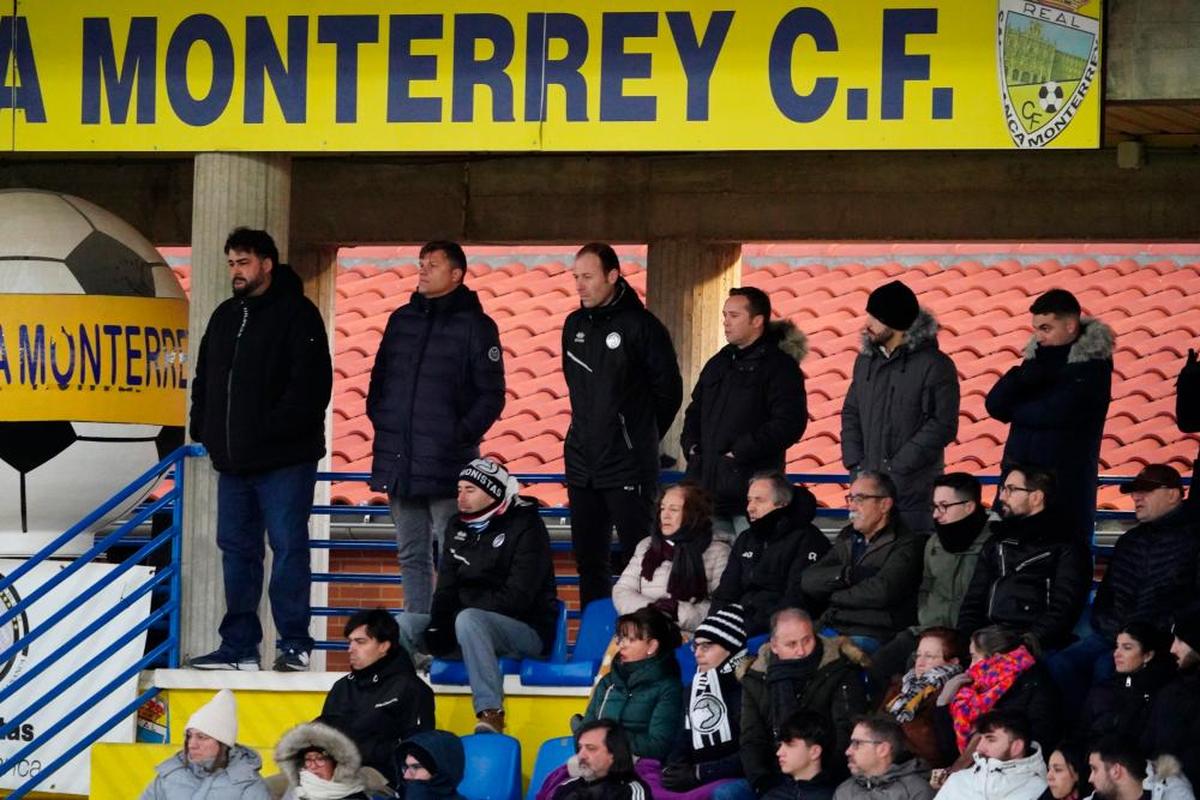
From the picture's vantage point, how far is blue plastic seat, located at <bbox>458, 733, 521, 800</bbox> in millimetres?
11352

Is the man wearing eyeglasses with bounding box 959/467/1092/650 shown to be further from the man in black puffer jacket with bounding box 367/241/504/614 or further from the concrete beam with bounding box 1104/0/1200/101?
the man in black puffer jacket with bounding box 367/241/504/614

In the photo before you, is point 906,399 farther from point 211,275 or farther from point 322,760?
point 211,275

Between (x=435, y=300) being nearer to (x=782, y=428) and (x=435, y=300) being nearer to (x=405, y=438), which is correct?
(x=405, y=438)

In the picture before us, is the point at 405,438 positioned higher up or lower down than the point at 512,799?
higher up

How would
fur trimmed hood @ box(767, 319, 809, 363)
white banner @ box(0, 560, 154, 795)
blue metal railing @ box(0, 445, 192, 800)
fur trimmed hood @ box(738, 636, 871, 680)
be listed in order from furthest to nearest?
1. white banner @ box(0, 560, 154, 795)
2. fur trimmed hood @ box(767, 319, 809, 363)
3. blue metal railing @ box(0, 445, 192, 800)
4. fur trimmed hood @ box(738, 636, 871, 680)

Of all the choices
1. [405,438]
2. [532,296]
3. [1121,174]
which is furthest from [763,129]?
[532,296]

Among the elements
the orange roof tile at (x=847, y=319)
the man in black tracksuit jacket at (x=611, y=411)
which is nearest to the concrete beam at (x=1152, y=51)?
the man in black tracksuit jacket at (x=611, y=411)

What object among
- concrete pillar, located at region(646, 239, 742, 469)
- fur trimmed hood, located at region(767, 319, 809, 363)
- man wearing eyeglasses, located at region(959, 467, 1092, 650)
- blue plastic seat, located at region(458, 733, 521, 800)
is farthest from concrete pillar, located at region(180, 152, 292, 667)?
man wearing eyeglasses, located at region(959, 467, 1092, 650)

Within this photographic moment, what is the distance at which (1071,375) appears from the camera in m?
11.9

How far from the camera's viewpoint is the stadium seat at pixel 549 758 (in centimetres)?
1153

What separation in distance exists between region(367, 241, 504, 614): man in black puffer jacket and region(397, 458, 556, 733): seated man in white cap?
34cm

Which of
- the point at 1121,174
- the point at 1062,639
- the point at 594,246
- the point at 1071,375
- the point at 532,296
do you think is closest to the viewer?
the point at 1062,639

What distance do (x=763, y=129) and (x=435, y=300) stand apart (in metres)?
1.84

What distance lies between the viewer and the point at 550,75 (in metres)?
12.6
